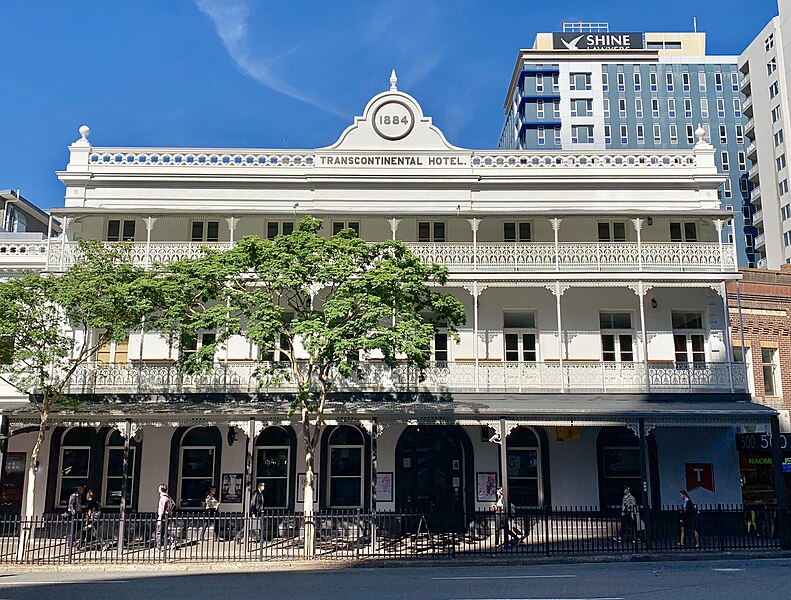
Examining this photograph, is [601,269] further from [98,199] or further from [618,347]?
[98,199]

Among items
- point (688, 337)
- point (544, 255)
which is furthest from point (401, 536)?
point (688, 337)

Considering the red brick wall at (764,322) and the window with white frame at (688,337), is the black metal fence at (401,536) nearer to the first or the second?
the window with white frame at (688,337)

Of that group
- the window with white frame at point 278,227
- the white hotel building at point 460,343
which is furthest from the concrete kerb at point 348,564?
the window with white frame at point 278,227

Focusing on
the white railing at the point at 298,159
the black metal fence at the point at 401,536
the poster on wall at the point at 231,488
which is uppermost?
the white railing at the point at 298,159

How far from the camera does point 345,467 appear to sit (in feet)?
73.6

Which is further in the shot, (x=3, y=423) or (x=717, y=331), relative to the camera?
(x=717, y=331)

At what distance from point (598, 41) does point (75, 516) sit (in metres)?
70.9

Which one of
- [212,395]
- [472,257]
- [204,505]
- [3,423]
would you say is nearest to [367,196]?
[472,257]

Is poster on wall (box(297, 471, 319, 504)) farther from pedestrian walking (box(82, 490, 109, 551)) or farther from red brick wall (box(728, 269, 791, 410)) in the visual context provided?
red brick wall (box(728, 269, 791, 410))

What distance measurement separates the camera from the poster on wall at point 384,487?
22000mm

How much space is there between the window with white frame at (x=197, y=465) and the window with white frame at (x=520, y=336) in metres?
9.01

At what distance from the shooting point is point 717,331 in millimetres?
22734

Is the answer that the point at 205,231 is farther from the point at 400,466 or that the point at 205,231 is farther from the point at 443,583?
the point at 443,583

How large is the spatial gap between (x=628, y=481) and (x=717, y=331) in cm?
520
